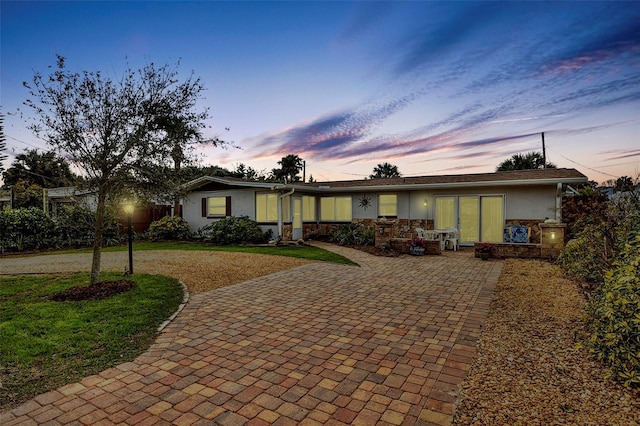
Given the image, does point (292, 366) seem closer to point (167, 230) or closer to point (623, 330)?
point (623, 330)

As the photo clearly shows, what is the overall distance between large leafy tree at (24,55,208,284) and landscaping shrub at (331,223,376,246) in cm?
887

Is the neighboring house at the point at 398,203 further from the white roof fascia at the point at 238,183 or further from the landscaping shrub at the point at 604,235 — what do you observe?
the landscaping shrub at the point at 604,235

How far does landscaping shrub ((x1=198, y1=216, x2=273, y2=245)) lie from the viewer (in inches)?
579

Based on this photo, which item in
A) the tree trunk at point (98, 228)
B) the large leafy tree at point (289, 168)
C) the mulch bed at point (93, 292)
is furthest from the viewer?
the large leafy tree at point (289, 168)

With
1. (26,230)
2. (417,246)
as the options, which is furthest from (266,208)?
(26,230)

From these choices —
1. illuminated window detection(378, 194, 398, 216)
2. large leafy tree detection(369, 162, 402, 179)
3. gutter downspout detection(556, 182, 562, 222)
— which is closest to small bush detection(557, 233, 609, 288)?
gutter downspout detection(556, 182, 562, 222)

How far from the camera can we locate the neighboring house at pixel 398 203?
1280 cm

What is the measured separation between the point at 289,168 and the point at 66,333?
99.7ft

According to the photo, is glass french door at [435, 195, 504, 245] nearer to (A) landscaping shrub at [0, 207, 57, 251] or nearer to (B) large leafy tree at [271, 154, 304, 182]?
→ (A) landscaping shrub at [0, 207, 57, 251]

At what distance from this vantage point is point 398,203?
1530 centimetres

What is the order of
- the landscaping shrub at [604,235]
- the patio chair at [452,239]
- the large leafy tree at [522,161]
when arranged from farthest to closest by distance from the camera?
the large leafy tree at [522,161] → the patio chair at [452,239] → the landscaping shrub at [604,235]

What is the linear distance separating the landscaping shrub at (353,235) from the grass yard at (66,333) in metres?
8.40

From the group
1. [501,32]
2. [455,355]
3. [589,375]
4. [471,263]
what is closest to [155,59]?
[455,355]

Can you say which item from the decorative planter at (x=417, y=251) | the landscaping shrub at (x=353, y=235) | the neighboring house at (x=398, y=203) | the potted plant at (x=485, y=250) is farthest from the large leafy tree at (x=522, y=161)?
the decorative planter at (x=417, y=251)
